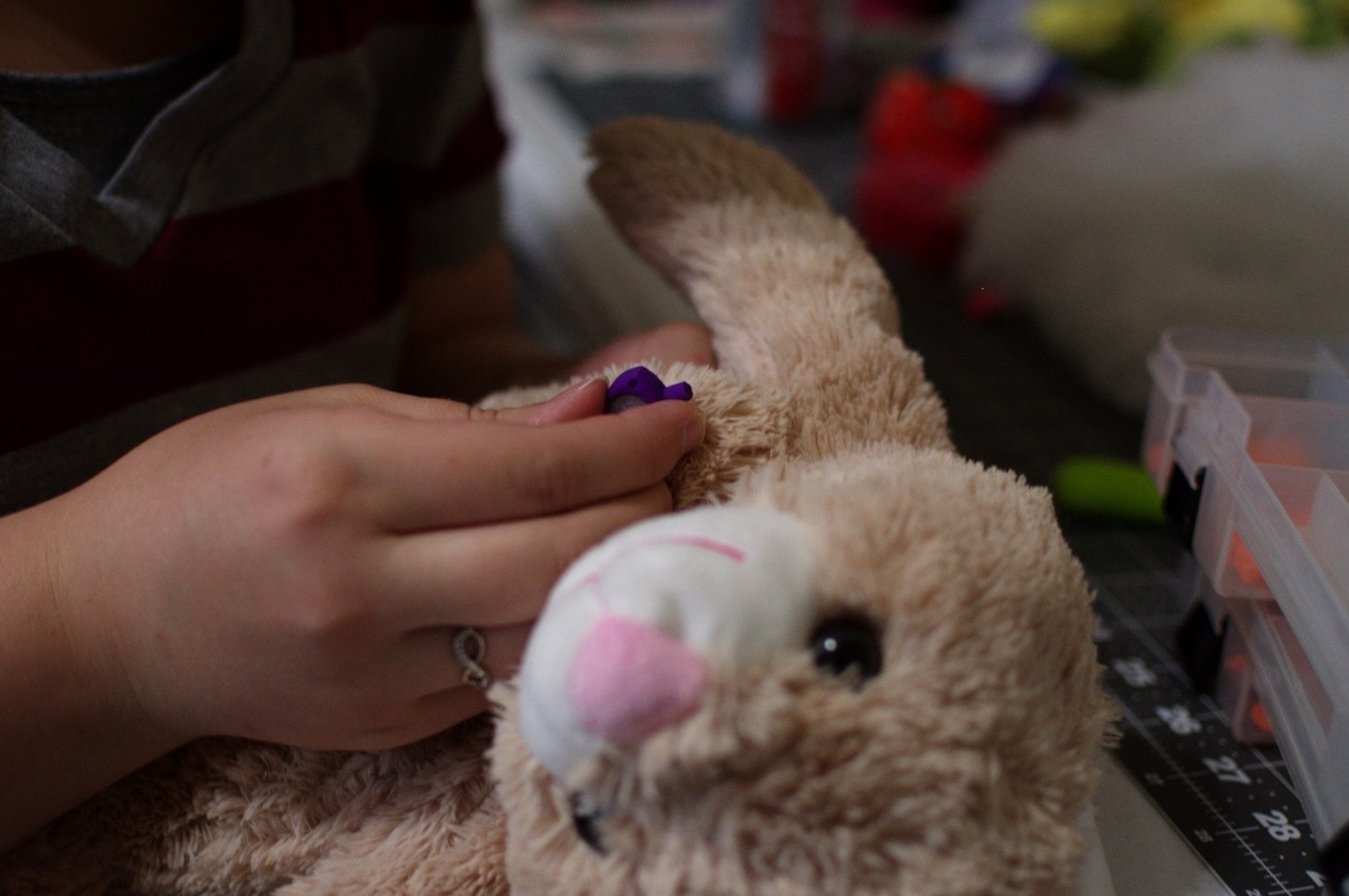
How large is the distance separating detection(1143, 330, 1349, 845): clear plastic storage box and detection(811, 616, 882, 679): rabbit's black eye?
0.66 feet

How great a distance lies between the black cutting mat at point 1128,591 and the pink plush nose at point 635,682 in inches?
6.7

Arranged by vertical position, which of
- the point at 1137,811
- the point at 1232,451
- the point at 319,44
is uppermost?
the point at 319,44

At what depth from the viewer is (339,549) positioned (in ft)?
0.98

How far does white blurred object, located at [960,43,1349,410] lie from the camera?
2.42 feet

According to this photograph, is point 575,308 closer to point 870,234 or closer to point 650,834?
point 870,234

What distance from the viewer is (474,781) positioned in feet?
1.16

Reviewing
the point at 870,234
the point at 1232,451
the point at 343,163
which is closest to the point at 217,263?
the point at 343,163

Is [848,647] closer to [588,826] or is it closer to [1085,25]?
[588,826]

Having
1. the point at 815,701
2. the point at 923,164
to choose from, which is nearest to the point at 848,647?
the point at 815,701

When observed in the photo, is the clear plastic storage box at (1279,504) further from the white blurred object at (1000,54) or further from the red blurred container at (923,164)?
the white blurred object at (1000,54)

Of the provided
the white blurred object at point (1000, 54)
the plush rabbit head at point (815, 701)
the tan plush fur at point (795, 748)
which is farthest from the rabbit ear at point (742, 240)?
the white blurred object at point (1000, 54)

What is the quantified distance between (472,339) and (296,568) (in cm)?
50

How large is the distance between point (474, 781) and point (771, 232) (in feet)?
0.86

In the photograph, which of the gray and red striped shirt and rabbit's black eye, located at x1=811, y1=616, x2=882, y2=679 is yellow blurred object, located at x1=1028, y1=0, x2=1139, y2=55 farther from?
rabbit's black eye, located at x1=811, y1=616, x2=882, y2=679
